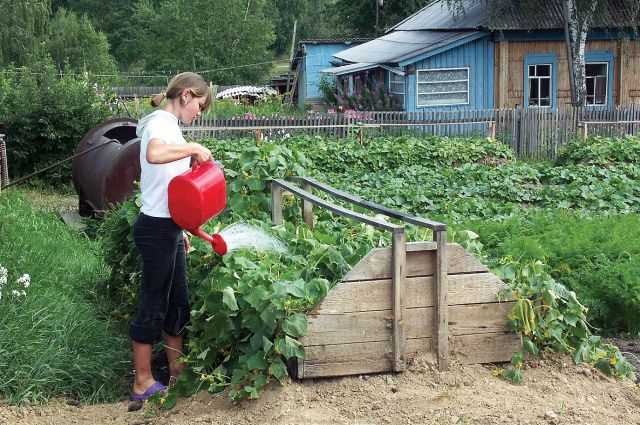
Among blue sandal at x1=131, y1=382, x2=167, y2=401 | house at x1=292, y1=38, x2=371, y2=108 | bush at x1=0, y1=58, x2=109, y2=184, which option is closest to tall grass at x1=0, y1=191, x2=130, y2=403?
blue sandal at x1=131, y1=382, x2=167, y2=401

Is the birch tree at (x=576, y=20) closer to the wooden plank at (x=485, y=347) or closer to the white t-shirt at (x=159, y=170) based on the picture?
the wooden plank at (x=485, y=347)

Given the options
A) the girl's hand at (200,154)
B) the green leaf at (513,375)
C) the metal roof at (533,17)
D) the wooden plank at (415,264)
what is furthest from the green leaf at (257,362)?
the metal roof at (533,17)

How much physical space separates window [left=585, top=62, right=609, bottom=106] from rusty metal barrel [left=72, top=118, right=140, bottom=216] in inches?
702

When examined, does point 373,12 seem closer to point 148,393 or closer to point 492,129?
point 492,129

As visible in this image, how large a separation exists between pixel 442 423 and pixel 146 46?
54.7 meters

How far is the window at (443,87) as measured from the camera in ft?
89.7

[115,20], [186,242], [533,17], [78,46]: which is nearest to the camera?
[186,242]

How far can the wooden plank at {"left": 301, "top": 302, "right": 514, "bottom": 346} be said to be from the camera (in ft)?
15.4

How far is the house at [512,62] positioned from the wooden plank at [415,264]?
2191cm

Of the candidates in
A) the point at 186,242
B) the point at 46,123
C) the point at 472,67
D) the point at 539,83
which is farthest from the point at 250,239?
the point at 539,83

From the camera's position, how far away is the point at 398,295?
4.75m

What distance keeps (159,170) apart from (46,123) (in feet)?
42.4

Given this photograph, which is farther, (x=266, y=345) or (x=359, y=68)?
(x=359, y=68)

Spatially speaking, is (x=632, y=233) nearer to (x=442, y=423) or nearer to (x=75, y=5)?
(x=442, y=423)
